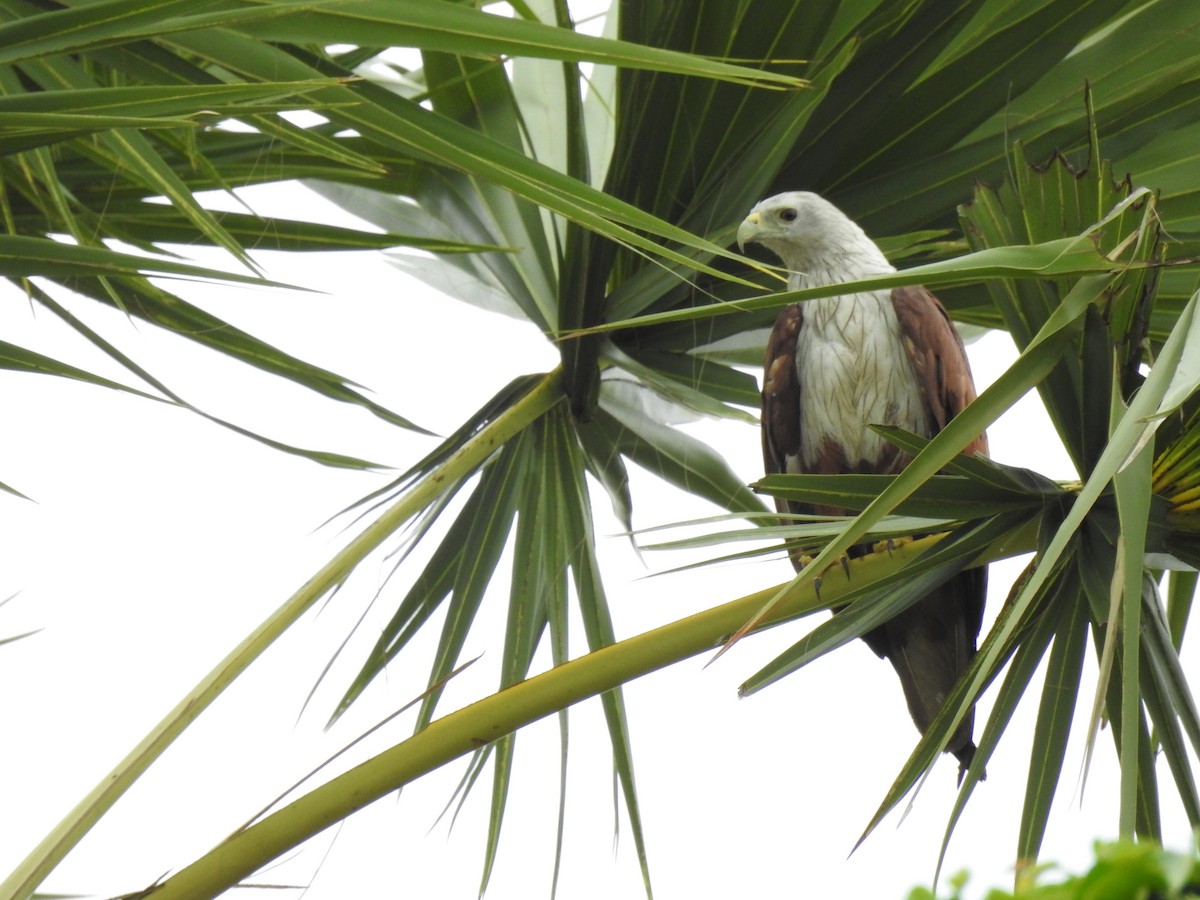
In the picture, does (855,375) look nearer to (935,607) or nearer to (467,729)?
(935,607)

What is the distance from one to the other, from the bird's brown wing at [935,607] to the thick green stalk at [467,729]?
0.71 m

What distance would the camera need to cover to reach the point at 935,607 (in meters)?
2.77

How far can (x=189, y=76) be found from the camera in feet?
6.48

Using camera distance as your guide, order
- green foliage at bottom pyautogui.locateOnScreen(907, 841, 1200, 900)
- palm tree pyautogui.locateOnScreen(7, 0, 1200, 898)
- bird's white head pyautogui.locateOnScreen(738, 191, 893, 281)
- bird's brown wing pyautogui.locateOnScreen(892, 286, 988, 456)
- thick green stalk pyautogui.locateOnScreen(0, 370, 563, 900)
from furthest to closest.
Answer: bird's white head pyautogui.locateOnScreen(738, 191, 893, 281) → bird's brown wing pyautogui.locateOnScreen(892, 286, 988, 456) → thick green stalk pyautogui.locateOnScreen(0, 370, 563, 900) → palm tree pyautogui.locateOnScreen(7, 0, 1200, 898) → green foliage at bottom pyautogui.locateOnScreen(907, 841, 1200, 900)

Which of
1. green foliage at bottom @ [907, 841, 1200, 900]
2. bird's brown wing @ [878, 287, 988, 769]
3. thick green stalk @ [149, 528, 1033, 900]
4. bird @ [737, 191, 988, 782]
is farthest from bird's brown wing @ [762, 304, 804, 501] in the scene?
green foliage at bottom @ [907, 841, 1200, 900]

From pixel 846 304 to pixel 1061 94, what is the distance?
61 centimetres

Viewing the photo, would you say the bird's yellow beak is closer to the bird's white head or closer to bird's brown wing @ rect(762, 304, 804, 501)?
the bird's white head

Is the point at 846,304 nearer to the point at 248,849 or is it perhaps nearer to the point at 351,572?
the point at 351,572

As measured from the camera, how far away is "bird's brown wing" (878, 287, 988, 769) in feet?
8.95

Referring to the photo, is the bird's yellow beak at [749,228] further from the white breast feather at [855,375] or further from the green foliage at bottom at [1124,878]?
the green foliage at bottom at [1124,878]

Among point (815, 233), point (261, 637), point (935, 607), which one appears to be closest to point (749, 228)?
point (815, 233)

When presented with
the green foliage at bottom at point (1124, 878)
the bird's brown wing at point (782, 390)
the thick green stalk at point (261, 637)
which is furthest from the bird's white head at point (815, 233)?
the green foliage at bottom at point (1124, 878)

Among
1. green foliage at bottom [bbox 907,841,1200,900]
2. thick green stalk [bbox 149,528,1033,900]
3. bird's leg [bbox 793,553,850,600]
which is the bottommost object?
green foliage at bottom [bbox 907,841,1200,900]

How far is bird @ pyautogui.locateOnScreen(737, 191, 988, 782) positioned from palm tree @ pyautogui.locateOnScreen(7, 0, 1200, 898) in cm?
12
